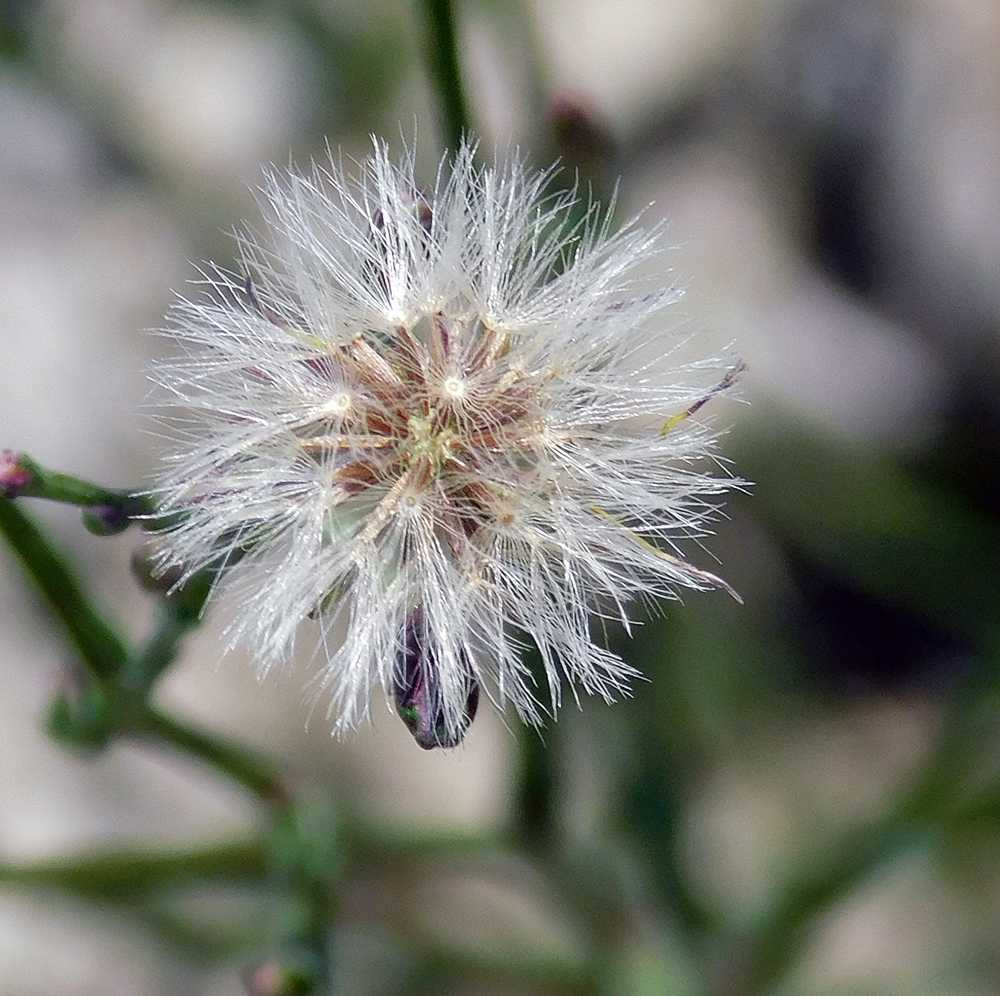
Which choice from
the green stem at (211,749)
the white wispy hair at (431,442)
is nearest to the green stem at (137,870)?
the green stem at (211,749)

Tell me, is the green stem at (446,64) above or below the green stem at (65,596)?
above

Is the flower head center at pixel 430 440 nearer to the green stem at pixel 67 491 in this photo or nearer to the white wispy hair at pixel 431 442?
the white wispy hair at pixel 431 442

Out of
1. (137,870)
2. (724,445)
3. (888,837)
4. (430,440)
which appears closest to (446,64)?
(430,440)

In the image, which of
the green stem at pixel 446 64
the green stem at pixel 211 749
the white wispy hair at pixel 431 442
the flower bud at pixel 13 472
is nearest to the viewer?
the flower bud at pixel 13 472

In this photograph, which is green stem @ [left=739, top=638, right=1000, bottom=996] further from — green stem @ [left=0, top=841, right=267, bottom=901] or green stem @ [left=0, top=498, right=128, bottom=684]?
green stem @ [left=0, top=498, right=128, bottom=684]

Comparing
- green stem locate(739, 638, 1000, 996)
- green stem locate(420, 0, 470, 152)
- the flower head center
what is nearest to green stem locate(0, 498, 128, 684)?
the flower head center

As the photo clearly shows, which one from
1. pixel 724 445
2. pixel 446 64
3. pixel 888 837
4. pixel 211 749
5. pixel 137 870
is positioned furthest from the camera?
pixel 724 445

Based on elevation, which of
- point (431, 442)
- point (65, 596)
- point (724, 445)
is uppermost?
point (724, 445)

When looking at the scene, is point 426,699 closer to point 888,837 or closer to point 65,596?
point 65,596
